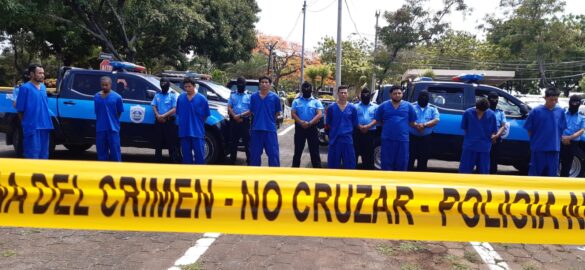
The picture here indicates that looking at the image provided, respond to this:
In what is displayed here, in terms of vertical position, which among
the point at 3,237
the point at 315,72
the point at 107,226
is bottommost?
the point at 3,237

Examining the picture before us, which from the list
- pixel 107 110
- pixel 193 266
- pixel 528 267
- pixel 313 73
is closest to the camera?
pixel 193 266

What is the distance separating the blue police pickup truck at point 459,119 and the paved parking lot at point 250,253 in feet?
11.4

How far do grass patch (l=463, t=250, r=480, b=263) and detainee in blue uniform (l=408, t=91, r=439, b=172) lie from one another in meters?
2.82

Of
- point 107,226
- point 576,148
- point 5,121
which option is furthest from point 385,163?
point 5,121

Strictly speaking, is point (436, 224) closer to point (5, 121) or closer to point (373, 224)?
point (373, 224)

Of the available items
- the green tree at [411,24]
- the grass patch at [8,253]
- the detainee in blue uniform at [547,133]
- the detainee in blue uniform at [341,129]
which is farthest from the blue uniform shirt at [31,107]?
the green tree at [411,24]

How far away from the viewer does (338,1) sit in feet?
57.9

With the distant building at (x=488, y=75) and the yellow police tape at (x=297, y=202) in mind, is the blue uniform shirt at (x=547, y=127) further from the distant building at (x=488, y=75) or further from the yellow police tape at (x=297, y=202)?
the distant building at (x=488, y=75)

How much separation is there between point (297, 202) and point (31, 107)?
17.0 ft

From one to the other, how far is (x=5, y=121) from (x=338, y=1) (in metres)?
12.4

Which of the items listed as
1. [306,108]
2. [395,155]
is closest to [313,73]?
[306,108]

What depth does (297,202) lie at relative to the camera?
133 inches

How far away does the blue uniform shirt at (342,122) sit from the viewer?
22.7 ft

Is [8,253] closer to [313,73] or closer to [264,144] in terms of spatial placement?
[264,144]
